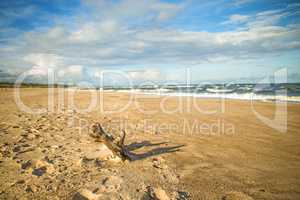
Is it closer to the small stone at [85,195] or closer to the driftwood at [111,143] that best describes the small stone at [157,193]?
the small stone at [85,195]

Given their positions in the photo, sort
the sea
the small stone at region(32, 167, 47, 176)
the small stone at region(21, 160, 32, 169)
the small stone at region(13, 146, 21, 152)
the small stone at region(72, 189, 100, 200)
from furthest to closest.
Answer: the sea
the small stone at region(13, 146, 21, 152)
the small stone at region(21, 160, 32, 169)
the small stone at region(32, 167, 47, 176)
the small stone at region(72, 189, 100, 200)

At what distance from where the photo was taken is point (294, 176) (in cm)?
361

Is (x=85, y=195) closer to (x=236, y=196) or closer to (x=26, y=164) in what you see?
(x=26, y=164)

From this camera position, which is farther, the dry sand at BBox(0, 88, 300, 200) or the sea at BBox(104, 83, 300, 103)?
the sea at BBox(104, 83, 300, 103)

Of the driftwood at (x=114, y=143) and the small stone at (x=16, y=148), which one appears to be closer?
the driftwood at (x=114, y=143)

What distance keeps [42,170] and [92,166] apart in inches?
34.2

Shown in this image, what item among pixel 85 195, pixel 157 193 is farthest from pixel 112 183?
pixel 157 193

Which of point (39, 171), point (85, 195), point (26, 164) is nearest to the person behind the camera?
point (85, 195)

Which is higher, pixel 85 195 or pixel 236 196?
pixel 85 195

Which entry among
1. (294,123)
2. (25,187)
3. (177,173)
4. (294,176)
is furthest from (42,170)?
(294,123)

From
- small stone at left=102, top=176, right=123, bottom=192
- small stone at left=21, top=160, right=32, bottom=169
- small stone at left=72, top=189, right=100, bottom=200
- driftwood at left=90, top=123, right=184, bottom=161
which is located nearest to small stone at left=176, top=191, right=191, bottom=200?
small stone at left=102, top=176, right=123, bottom=192

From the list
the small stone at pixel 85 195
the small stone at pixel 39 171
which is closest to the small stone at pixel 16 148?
the small stone at pixel 39 171

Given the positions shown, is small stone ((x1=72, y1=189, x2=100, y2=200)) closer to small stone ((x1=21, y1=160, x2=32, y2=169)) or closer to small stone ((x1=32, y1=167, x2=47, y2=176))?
small stone ((x1=32, y1=167, x2=47, y2=176))

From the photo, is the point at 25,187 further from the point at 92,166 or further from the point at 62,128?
the point at 62,128
